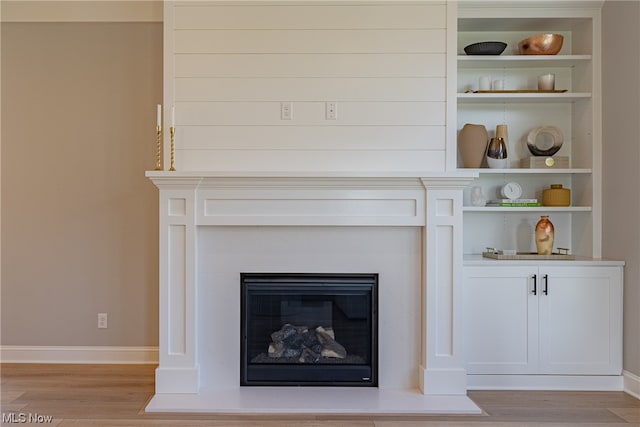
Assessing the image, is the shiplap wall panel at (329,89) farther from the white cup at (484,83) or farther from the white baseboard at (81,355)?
the white baseboard at (81,355)

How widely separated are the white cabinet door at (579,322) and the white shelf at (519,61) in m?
1.40

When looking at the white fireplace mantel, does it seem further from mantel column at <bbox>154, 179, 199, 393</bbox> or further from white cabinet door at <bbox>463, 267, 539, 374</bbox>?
white cabinet door at <bbox>463, 267, 539, 374</bbox>

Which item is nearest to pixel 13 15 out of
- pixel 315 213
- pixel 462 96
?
pixel 315 213

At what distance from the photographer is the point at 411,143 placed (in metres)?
3.00

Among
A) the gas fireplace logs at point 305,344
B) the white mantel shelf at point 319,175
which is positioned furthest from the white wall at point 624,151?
the gas fireplace logs at point 305,344

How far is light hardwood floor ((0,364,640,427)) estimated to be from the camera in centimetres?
254

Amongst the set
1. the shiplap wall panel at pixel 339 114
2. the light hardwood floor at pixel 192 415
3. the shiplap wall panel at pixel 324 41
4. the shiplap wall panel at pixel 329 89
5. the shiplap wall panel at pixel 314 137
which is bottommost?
the light hardwood floor at pixel 192 415

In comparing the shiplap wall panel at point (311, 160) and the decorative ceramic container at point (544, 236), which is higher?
the shiplap wall panel at point (311, 160)

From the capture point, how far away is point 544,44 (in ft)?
10.9

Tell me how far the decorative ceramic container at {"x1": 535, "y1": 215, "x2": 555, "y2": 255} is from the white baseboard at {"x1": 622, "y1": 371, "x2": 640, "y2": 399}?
0.85 metres

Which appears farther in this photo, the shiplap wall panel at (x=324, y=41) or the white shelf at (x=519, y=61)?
the white shelf at (x=519, y=61)

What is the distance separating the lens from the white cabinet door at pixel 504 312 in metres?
3.04

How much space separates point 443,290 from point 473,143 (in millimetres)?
1029

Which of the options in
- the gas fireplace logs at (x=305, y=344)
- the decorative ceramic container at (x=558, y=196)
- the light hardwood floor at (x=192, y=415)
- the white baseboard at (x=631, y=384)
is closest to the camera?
the light hardwood floor at (x=192, y=415)
